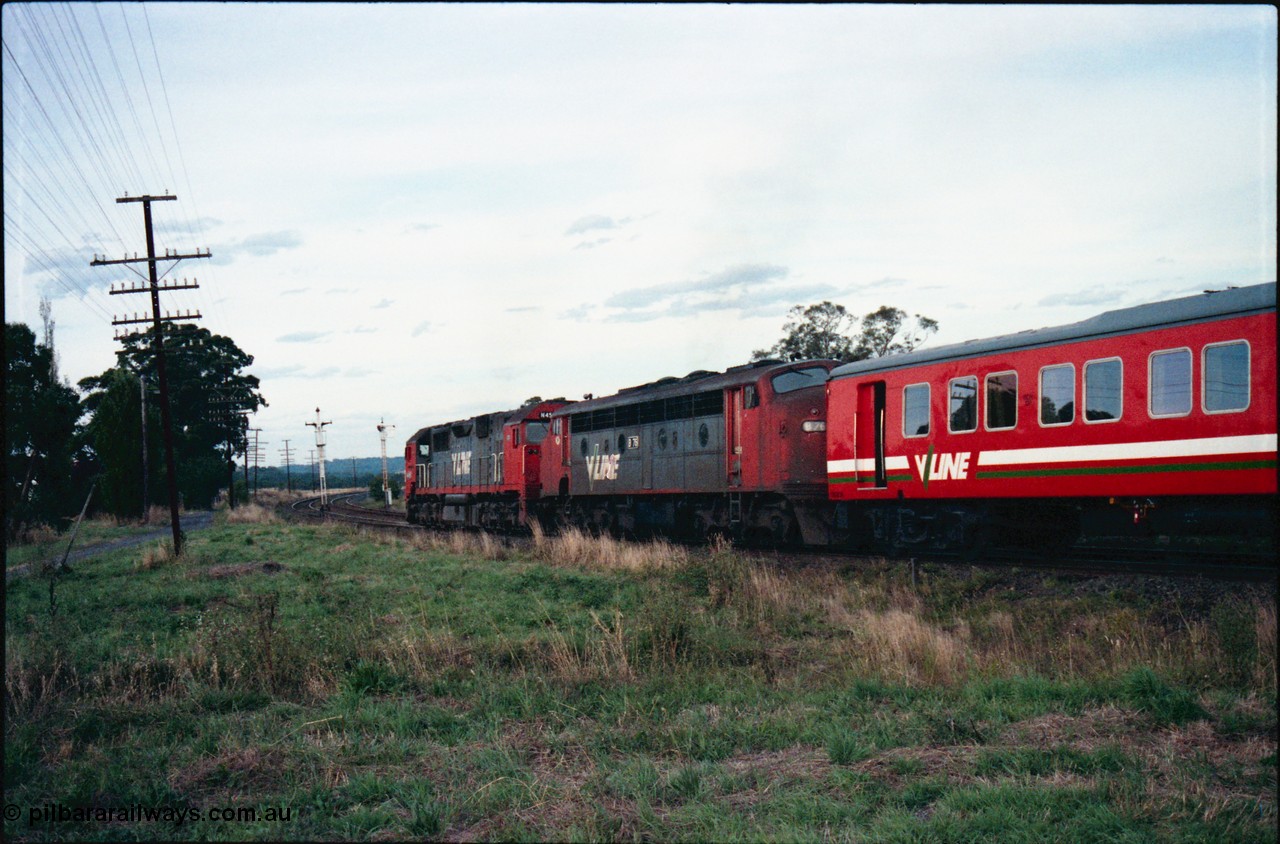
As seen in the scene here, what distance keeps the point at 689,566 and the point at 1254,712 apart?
375 inches

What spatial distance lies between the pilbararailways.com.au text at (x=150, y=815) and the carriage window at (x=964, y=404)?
41.2 ft

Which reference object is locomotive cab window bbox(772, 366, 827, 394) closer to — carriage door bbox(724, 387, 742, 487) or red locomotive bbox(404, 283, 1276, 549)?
red locomotive bbox(404, 283, 1276, 549)

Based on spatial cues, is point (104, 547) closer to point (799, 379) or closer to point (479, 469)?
point (479, 469)

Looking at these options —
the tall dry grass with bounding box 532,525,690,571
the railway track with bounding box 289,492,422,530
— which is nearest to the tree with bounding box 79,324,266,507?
the railway track with bounding box 289,492,422,530

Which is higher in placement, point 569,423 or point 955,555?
point 569,423

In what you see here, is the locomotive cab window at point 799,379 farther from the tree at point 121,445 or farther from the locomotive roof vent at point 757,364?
the tree at point 121,445

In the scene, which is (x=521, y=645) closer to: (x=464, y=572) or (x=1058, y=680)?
(x=1058, y=680)

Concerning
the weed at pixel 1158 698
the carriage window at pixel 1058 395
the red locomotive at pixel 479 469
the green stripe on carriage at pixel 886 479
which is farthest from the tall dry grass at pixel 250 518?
the weed at pixel 1158 698

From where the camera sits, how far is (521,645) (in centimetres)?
1081

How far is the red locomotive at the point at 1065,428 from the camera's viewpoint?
11555mm

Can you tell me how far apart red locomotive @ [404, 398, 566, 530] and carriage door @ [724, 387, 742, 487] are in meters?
11.5

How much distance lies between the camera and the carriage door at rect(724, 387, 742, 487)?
2022 centimetres

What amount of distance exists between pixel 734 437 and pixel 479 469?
56.4 feet

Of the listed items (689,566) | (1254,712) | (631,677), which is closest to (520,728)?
(631,677)
